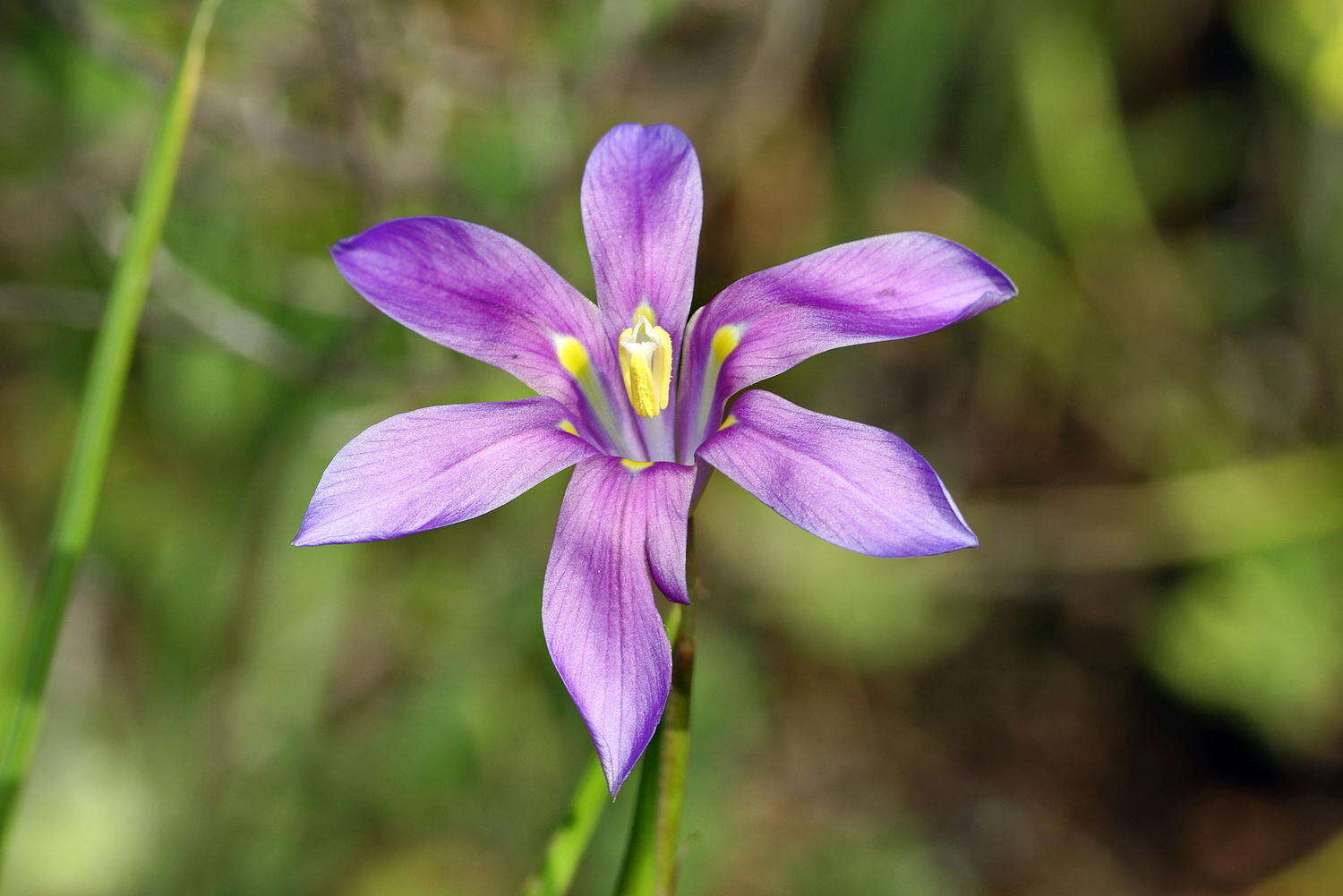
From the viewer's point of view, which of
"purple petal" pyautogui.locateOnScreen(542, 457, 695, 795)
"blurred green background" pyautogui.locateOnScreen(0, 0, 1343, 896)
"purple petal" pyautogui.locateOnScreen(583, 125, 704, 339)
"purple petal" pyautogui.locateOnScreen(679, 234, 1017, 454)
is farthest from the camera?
"blurred green background" pyautogui.locateOnScreen(0, 0, 1343, 896)

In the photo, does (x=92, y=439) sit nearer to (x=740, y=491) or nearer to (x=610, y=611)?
(x=610, y=611)

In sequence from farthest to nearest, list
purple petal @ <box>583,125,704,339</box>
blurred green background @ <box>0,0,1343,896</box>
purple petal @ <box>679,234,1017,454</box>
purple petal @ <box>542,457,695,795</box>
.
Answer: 1. blurred green background @ <box>0,0,1343,896</box>
2. purple petal @ <box>583,125,704,339</box>
3. purple petal @ <box>679,234,1017,454</box>
4. purple petal @ <box>542,457,695,795</box>

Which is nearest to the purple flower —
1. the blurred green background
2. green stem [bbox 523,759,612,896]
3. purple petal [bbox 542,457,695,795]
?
purple petal [bbox 542,457,695,795]

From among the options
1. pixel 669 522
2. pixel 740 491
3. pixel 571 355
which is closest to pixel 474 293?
pixel 571 355

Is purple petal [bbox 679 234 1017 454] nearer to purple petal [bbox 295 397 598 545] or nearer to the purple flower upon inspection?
the purple flower

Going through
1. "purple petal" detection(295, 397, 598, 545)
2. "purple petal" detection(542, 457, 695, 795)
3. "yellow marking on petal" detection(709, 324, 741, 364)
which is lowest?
"purple petal" detection(542, 457, 695, 795)

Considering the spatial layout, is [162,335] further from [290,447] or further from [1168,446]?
[1168,446]

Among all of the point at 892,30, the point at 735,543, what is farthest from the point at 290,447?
the point at 892,30
